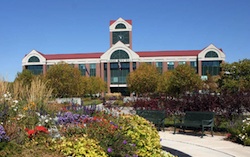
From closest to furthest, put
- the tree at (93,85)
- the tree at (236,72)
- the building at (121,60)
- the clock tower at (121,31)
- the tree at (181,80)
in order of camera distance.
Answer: the tree at (181,80), the tree at (236,72), the tree at (93,85), the building at (121,60), the clock tower at (121,31)

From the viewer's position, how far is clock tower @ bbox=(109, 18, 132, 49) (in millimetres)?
70500

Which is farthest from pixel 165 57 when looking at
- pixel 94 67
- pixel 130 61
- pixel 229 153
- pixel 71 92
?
pixel 229 153

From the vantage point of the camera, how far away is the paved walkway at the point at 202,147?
725cm

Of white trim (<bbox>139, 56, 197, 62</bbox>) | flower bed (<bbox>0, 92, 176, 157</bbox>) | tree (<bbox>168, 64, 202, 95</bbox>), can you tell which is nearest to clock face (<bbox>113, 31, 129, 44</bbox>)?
white trim (<bbox>139, 56, 197, 62</bbox>)

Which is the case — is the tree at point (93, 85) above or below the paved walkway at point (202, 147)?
above

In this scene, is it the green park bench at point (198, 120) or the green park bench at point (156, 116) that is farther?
the green park bench at point (156, 116)

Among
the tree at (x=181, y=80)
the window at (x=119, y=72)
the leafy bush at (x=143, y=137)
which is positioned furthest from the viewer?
the window at (x=119, y=72)

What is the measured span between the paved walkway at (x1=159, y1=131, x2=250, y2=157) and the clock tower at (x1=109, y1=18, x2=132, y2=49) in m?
61.4

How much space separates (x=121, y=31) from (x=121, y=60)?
10.8 m

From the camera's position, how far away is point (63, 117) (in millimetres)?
7762

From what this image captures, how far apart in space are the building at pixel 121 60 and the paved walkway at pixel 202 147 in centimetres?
5270

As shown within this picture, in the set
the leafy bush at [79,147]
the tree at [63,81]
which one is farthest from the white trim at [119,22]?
the leafy bush at [79,147]

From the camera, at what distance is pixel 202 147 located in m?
8.07

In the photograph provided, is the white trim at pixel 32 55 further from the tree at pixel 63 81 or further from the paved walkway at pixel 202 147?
the paved walkway at pixel 202 147
